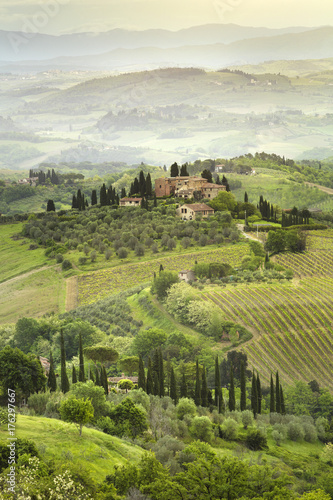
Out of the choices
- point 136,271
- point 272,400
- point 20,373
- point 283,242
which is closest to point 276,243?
point 283,242

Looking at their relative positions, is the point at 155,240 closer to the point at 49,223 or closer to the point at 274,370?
the point at 49,223

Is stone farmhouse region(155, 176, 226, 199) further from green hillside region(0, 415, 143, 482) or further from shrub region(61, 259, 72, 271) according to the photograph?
green hillside region(0, 415, 143, 482)

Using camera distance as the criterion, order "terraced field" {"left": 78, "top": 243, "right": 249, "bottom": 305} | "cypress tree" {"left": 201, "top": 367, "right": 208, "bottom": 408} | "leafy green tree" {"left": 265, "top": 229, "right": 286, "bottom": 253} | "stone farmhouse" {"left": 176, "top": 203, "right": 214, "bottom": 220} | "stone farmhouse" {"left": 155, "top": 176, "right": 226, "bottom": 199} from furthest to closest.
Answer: "stone farmhouse" {"left": 155, "top": 176, "right": 226, "bottom": 199} → "stone farmhouse" {"left": 176, "top": 203, "right": 214, "bottom": 220} → "leafy green tree" {"left": 265, "top": 229, "right": 286, "bottom": 253} → "terraced field" {"left": 78, "top": 243, "right": 249, "bottom": 305} → "cypress tree" {"left": 201, "top": 367, "right": 208, "bottom": 408}

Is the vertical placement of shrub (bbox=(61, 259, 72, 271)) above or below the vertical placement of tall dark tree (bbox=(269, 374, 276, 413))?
above

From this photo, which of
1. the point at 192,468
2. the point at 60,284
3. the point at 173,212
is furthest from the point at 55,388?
the point at 173,212

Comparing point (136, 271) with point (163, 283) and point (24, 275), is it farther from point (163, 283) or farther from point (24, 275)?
point (24, 275)

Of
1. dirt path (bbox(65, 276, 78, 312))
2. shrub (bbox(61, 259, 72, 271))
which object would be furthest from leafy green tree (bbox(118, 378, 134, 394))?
shrub (bbox(61, 259, 72, 271))

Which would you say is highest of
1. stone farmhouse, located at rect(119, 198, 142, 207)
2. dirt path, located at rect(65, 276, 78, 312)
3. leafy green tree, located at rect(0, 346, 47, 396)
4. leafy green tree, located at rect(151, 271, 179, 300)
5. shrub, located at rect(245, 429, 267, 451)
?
stone farmhouse, located at rect(119, 198, 142, 207)

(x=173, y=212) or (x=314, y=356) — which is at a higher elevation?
→ (x=173, y=212)
